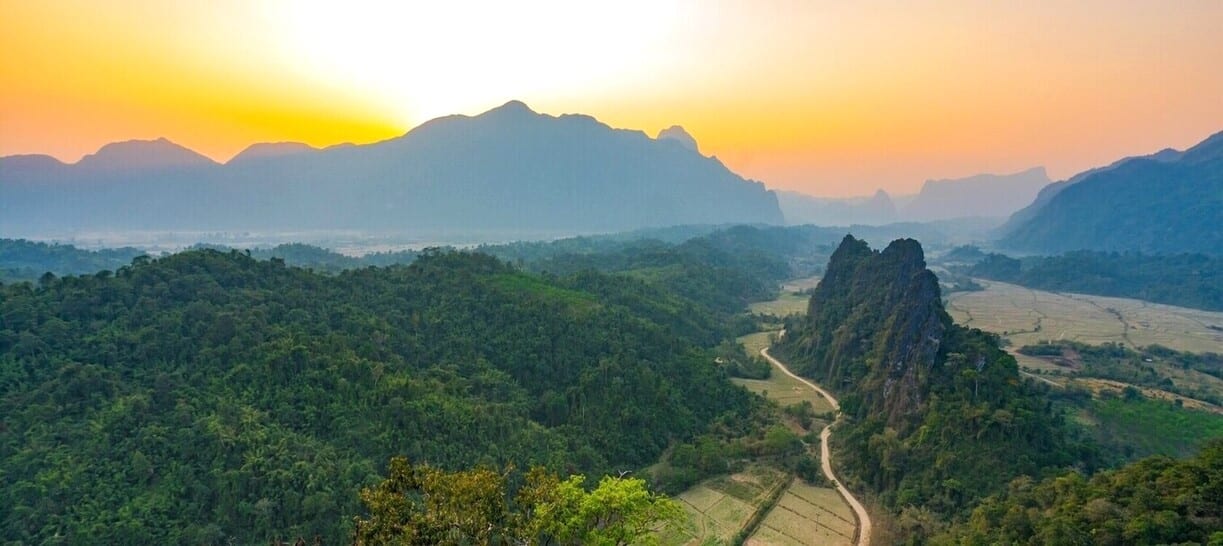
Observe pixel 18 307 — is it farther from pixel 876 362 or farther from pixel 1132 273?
pixel 1132 273

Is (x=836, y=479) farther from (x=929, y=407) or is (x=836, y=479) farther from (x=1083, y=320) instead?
(x=1083, y=320)

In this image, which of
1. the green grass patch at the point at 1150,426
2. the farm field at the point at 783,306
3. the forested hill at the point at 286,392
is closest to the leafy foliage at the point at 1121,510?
the forested hill at the point at 286,392

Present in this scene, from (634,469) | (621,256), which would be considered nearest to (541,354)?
(634,469)

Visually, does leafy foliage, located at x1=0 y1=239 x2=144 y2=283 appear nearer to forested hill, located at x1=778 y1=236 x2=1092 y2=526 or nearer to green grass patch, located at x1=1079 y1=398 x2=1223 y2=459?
forested hill, located at x1=778 y1=236 x2=1092 y2=526

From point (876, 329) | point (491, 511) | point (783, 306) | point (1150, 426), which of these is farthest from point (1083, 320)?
point (491, 511)

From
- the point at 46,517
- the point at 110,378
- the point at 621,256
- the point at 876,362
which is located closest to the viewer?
the point at 46,517
